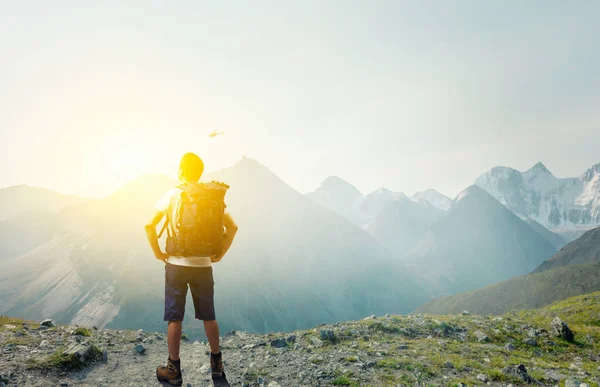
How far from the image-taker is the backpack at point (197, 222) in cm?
733

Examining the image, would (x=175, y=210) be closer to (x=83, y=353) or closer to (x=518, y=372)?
(x=83, y=353)

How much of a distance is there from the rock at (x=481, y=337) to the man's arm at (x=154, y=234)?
1458cm

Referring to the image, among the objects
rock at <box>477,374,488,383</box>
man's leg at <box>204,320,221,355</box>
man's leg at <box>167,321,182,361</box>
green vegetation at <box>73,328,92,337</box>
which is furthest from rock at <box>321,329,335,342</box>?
green vegetation at <box>73,328,92,337</box>

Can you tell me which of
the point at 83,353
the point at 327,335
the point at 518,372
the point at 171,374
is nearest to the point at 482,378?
the point at 518,372

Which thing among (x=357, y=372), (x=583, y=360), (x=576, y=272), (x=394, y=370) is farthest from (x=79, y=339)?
(x=576, y=272)

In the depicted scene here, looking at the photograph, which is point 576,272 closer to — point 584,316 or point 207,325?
point 584,316

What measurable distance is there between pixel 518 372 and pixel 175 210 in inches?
436

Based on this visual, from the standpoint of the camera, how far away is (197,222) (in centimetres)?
741

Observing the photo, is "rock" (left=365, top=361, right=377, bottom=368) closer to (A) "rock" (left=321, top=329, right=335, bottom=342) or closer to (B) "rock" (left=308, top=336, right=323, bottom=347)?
(B) "rock" (left=308, top=336, right=323, bottom=347)

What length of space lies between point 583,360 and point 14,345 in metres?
21.5

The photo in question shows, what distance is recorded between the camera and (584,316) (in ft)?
90.1

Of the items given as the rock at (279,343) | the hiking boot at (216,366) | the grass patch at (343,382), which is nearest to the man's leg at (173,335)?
the hiking boot at (216,366)

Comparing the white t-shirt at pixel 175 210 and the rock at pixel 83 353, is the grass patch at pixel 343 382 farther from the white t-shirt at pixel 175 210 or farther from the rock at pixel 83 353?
the rock at pixel 83 353

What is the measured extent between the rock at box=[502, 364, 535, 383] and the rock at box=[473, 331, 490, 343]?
506cm
